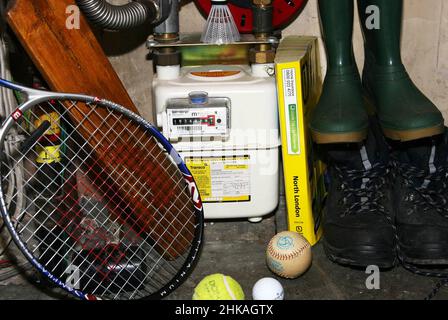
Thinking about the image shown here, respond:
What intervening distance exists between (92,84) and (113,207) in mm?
345

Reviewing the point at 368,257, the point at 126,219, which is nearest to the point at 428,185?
the point at 368,257

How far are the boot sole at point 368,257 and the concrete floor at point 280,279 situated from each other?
0.03 meters

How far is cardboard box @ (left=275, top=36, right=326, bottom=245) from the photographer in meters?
1.73

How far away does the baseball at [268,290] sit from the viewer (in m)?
1.53

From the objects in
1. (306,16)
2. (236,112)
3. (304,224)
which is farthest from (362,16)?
(304,224)

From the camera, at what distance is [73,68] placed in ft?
5.44

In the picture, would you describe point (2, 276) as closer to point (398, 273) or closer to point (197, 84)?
point (197, 84)

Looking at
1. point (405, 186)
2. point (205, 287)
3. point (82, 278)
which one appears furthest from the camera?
point (405, 186)

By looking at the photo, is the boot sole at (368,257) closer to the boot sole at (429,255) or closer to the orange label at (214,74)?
the boot sole at (429,255)

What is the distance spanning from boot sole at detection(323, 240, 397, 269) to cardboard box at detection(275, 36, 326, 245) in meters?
0.17

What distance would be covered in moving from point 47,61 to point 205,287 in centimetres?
66

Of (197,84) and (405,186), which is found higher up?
(197,84)

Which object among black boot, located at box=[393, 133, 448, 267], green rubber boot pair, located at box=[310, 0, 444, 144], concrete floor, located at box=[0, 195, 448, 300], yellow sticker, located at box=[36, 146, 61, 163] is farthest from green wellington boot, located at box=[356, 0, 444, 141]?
yellow sticker, located at box=[36, 146, 61, 163]

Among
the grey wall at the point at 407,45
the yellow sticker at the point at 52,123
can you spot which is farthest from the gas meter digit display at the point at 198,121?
the grey wall at the point at 407,45
